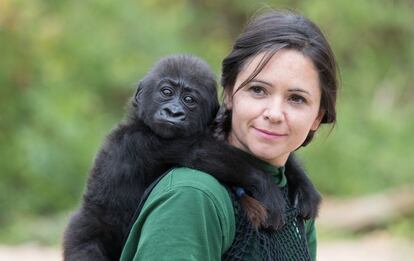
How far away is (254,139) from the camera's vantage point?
2.64 meters

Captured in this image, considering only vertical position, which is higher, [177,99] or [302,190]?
[177,99]

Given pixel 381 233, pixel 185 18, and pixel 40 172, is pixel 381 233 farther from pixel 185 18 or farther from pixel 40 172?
pixel 185 18

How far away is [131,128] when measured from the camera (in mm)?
3459

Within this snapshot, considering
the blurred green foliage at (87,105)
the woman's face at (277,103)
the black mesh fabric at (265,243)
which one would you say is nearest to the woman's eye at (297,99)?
the woman's face at (277,103)

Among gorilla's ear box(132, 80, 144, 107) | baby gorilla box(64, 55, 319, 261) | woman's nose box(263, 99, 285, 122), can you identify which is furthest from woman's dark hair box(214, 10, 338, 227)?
gorilla's ear box(132, 80, 144, 107)

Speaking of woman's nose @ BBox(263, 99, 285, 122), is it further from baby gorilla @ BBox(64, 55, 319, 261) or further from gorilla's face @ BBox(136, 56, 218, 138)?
gorilla's face @ BBox(136, 56, 218, 138)

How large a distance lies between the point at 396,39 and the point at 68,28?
260 inches

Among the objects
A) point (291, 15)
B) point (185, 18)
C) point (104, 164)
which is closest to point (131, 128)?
point (104, 164)

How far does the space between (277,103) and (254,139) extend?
0.48 ft

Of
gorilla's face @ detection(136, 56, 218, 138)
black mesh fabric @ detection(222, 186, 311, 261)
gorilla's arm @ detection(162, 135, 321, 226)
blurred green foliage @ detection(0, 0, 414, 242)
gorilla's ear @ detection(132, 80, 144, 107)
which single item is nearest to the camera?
black mesh fabric @ detection(222, 186, 311, 261)

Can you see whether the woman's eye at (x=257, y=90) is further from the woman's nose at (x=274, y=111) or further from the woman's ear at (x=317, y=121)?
the woman's ear at (x=317, y=121)

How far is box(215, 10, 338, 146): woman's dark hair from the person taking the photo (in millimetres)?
2590

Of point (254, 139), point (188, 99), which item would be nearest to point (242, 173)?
point (254, 139)

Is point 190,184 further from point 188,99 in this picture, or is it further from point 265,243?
point 188,99
